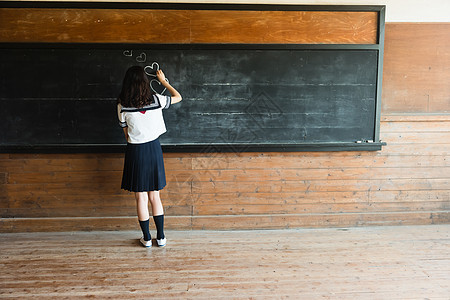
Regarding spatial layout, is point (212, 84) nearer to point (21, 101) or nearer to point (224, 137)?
point (224, 137)

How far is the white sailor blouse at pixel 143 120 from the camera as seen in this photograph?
114 inches

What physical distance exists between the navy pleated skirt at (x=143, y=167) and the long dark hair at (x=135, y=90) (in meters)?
0.33

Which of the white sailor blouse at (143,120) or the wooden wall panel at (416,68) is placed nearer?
the white sailor blouse at (143,120)

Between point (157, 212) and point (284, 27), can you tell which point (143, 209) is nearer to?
point (157, 212)

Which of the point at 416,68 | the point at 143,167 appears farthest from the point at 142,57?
the point at 416,68

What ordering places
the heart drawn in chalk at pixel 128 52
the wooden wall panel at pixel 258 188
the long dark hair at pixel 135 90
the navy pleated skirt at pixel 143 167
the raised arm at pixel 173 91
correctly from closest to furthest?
the long dark hair at pixel 135 90 < the navy pleated skirt at pixel 143 167 < the raised arm at pixel 173 91 < the heart drawn in chalk at pixel 128 52 < the wooden wall panel at pixel 258 188

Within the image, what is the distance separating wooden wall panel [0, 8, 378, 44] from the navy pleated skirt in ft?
3.13

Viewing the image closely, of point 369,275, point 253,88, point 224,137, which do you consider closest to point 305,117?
point 253,88

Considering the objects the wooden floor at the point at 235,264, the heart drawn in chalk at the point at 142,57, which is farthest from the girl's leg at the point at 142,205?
the heart drawn in chalk at the point at 142,57

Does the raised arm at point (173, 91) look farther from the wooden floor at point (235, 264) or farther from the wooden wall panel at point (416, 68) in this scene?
the wooden wall panel at point (416, 68)

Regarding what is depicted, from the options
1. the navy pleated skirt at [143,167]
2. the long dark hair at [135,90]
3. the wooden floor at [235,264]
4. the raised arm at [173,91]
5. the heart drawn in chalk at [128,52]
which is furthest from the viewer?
the heart drawn in chalk at [128,52]

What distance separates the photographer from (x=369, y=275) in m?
2.60

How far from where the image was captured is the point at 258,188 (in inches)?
136

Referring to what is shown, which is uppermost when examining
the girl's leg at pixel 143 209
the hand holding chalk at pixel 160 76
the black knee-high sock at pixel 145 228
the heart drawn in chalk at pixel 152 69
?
the heart drawn in chalk at pixel 152 69
